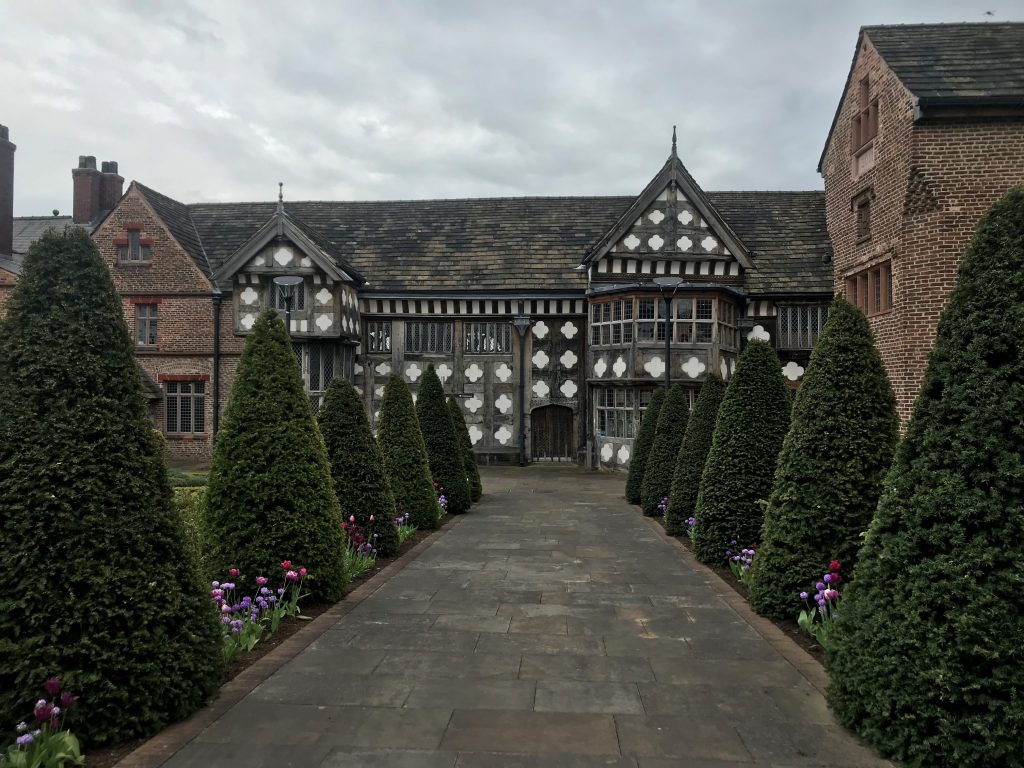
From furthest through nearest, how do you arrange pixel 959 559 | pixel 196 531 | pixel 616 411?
1. pixel 616 411
2. pixel 196 531
3. pixel 959 559

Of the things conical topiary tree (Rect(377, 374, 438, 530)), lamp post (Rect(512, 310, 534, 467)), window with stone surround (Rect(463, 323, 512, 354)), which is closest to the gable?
lamp post (Rect(512, 310, 534, 467))

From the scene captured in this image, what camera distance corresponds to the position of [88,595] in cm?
435

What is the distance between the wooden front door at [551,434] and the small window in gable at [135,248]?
15.5 m

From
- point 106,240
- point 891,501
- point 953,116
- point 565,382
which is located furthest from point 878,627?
point 106,240

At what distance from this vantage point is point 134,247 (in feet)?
86.1

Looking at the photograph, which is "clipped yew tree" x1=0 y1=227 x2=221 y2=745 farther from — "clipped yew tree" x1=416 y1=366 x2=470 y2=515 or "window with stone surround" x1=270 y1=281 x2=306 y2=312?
"window with stone surround" x1=270 y1=281 x2=306 y2=312

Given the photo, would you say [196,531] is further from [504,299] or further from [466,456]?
[504,299]

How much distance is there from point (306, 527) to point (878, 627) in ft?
17.8

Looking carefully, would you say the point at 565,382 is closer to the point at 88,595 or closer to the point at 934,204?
the point at 934,204

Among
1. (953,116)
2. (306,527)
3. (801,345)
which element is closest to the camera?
(306,527)

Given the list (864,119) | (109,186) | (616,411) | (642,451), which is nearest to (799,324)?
(616,411)

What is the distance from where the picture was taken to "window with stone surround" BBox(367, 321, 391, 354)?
26.8 meters

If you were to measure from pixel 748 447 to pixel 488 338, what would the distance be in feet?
57.8

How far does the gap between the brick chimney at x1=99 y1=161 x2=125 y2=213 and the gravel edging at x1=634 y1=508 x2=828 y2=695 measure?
3104cm
